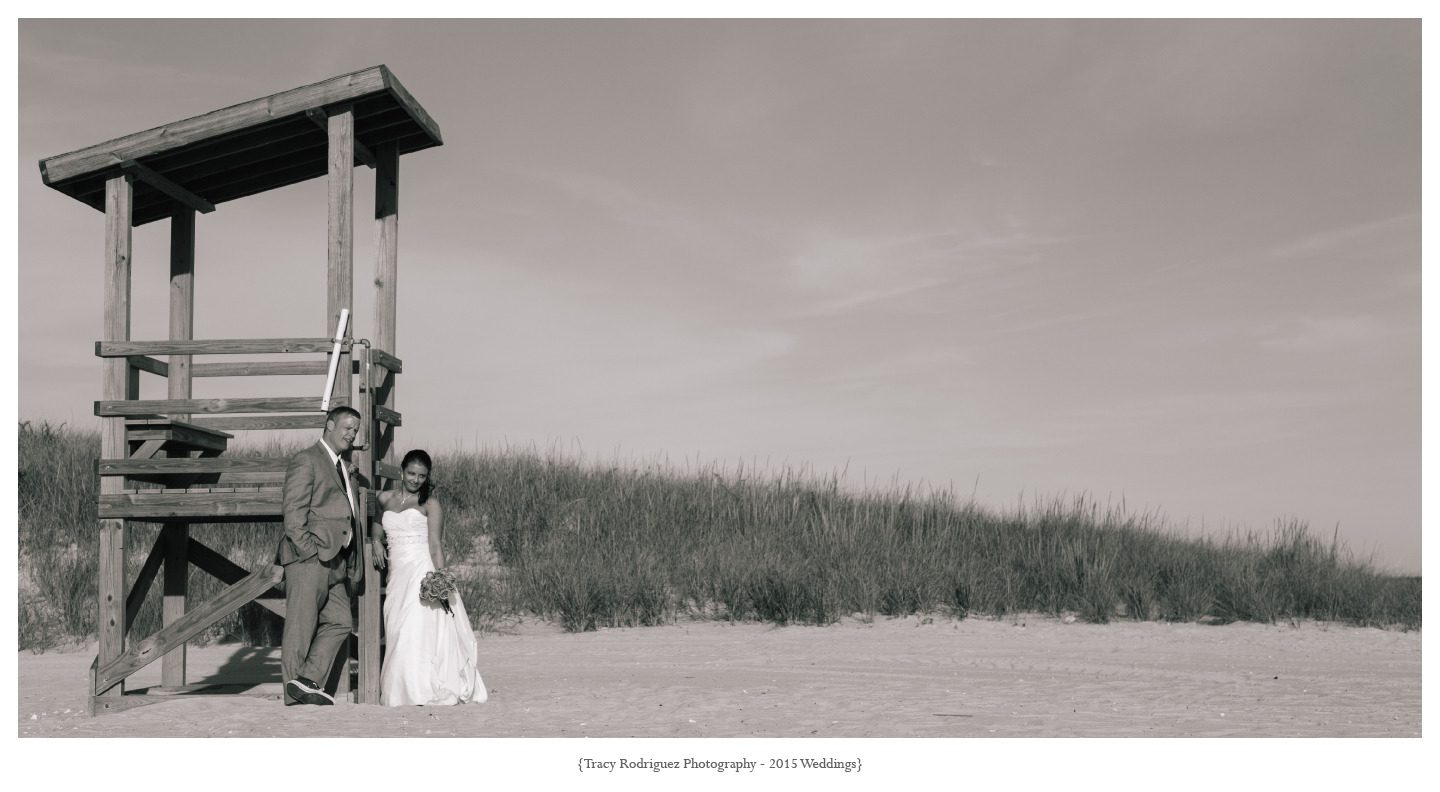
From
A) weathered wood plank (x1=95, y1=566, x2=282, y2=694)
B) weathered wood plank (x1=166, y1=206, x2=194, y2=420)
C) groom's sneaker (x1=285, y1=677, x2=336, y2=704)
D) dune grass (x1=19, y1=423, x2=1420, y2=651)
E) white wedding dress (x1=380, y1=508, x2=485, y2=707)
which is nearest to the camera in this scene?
groom's sneaker (x1=285, y1=677, x2=336, y2=704)

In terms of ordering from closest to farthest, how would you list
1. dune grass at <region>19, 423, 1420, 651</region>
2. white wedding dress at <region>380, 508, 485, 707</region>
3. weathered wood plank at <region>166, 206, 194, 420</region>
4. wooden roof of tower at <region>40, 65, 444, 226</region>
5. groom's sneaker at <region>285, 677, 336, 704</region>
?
1. groom's sneaker at <region>285, 677, 336, 704</region>
2. white wedding dress at <region>380, 508, 485, 707</region>
3. wooden roof of tower at <region>40, 65, 444, 226</region>
4. weathered wood plank at <region>166, 206, 194, 420</region>
5. dune grass at <region>19, 423, 1420, 651</region>

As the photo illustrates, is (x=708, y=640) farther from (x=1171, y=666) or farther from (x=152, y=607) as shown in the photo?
(x=152, y=607)

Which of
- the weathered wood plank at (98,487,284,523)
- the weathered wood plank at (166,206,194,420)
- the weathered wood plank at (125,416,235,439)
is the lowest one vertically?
the weathered wood plank at (98,487,284,523)

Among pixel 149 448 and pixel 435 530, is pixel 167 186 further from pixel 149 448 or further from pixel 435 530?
pixel 435 530

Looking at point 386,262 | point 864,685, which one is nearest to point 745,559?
point 864,685

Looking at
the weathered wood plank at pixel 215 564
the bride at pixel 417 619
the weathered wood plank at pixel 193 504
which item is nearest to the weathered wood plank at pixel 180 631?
the weathered wood plank at pixel 193 504

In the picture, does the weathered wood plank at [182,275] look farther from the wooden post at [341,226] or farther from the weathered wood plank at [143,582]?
the wooden post at [341,226]

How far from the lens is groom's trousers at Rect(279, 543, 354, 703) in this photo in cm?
868

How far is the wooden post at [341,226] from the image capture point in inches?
363

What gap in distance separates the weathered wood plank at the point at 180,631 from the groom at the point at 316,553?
0.40 m

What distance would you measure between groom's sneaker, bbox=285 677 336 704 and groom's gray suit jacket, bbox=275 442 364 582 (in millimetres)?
874

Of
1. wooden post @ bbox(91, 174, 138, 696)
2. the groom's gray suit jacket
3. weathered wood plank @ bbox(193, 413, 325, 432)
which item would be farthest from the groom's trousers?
wooden post @ bbox(91, 174, 138, 696)

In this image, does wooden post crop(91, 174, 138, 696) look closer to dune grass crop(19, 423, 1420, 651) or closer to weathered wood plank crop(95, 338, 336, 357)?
weathered wood plank crop(95, 338, 336, 357)

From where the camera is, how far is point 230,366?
9.34 metres
